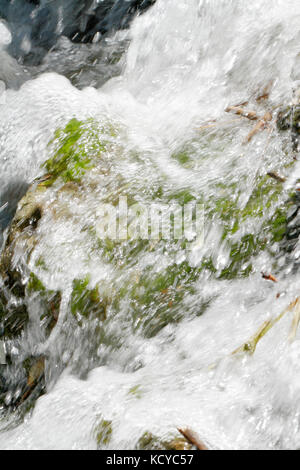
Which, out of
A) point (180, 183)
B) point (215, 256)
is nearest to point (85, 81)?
point (180, 183)

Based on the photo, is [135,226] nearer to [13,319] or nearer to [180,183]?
[180,183]

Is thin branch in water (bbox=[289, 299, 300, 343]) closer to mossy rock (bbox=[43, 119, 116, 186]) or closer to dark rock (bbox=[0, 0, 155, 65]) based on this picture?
mossy rock (bbox=[43, 119, 116, 186])

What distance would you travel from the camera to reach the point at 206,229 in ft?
9.08

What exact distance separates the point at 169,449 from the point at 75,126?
2.57 m

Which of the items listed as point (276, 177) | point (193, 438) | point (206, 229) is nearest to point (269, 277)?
point (206, 229)

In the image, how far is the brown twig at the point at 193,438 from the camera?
1.95 m

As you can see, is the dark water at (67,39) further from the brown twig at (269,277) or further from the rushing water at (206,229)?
the brown twig at (269,277)

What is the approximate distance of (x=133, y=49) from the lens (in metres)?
5.10

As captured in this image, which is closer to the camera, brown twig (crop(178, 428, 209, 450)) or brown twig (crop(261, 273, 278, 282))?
brown twig (crop(178, 428, 209, 450))

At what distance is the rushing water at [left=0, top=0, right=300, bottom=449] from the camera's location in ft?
7.00

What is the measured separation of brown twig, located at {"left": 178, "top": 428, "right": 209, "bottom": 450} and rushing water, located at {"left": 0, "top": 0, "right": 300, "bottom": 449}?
0.05m

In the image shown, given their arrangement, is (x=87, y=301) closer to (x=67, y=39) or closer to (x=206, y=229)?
(x=206, y=229)

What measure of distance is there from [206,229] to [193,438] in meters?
1.16

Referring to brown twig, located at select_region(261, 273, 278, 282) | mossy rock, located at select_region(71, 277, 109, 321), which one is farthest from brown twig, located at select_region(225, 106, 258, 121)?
mossy rock, located at select_region(71, 277, 109, 321)
